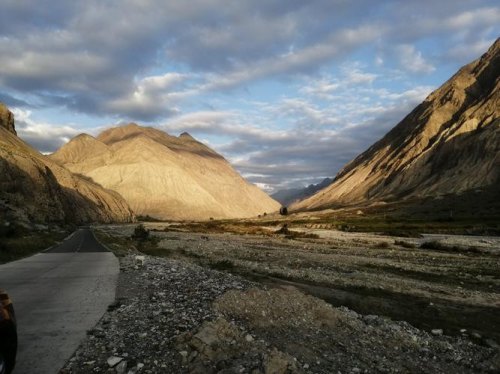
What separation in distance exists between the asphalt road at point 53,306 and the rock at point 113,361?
919 mm

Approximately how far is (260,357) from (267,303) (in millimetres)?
5012

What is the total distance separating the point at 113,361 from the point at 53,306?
21.0 ft

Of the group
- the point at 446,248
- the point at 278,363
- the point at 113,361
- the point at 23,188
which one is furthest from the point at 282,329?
the point at 23,188

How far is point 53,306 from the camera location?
50.1 feet

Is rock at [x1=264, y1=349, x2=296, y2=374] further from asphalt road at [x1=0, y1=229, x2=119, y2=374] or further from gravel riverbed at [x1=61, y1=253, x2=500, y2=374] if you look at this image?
asphalt road at [x1=0, y1=229, x2=119, y2=374]

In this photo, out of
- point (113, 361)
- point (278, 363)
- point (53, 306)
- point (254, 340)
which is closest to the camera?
point (113, 361)

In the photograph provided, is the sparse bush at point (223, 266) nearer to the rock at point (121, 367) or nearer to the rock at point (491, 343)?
the rock at point (491, 343)

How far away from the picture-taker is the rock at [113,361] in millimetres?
9829

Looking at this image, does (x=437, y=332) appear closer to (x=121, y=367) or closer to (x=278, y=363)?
(x=278, y=363)

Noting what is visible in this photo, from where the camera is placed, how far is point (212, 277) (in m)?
22.7

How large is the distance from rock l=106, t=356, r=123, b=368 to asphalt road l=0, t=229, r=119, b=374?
92 centimetres

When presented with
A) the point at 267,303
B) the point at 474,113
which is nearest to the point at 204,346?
the point at 267,303

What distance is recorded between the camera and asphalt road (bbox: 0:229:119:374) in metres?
10.2

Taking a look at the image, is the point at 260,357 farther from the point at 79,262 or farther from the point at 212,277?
the point at 79,262
